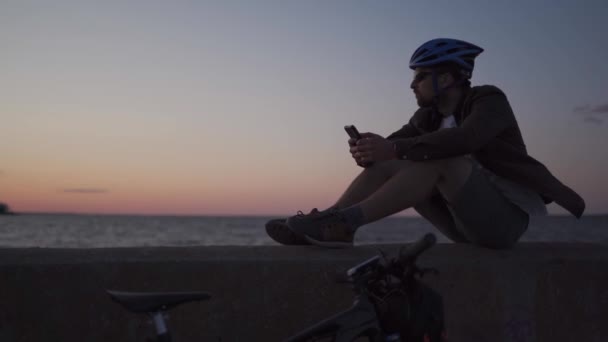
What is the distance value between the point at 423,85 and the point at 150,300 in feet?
8.51

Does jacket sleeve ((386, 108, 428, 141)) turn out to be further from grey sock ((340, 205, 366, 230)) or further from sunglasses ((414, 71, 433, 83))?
grey sock ((340, 205, 366, 230))

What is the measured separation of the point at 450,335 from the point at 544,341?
0.57 m

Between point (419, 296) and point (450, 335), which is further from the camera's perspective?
point (450, 335)

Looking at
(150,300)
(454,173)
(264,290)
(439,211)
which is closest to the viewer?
(150,300)

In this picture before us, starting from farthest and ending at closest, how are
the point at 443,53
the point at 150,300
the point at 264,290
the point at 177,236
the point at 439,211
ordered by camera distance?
the point at 177,236 → the point at 439,211 → the point at 443,53 → the point at 264,290 → the point at 150,300

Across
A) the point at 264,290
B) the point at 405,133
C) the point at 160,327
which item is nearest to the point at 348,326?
the point at 160,327

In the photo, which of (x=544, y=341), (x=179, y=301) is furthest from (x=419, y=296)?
(x=544, y=341)

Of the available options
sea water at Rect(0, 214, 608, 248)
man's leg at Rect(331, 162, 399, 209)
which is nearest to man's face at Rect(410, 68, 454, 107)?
man's leg at Rect(331, 162, 399, 209)

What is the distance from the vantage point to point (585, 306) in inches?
148

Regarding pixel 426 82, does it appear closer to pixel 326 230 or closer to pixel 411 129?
pixel 411 129

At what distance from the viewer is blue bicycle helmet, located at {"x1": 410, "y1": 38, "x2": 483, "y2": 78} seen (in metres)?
3.88

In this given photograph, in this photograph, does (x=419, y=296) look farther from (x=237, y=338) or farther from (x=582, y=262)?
(x=582, y=262)

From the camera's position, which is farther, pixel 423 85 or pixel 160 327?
pixel 423 85

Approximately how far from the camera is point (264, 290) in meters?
3.44
